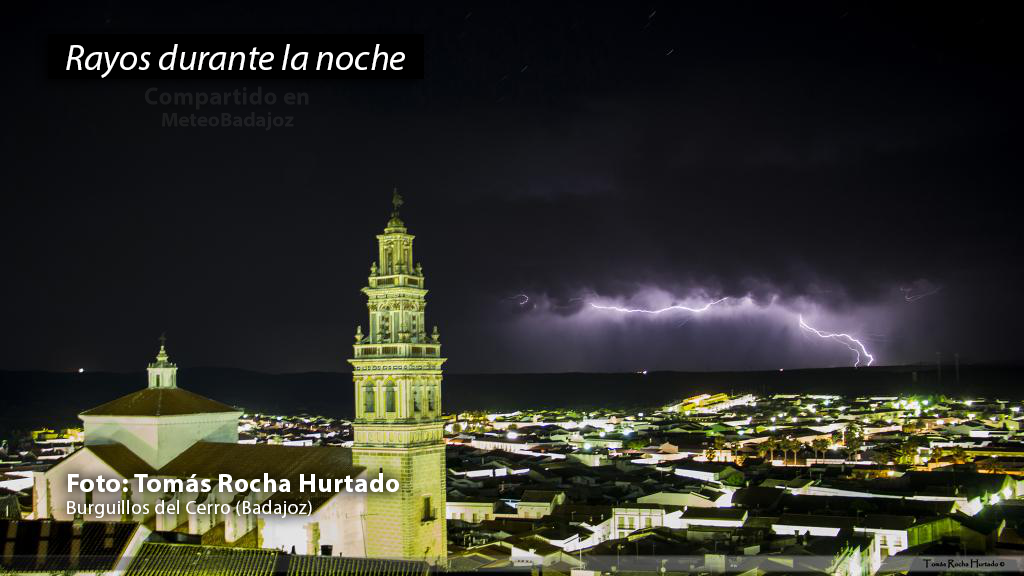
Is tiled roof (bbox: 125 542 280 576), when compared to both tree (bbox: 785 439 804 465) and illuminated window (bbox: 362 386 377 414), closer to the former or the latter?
illuminated window (bbox: 362 386 377 414)

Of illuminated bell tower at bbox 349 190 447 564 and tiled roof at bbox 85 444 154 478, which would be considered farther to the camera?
tiled roof at bbox 85 444 154 478

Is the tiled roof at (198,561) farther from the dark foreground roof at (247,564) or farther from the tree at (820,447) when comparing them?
the tree at (820,447)

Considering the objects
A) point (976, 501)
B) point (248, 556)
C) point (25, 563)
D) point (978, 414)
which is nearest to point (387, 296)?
point (248, 556)

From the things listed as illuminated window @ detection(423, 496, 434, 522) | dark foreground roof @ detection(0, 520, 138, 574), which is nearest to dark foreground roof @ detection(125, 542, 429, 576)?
dark foreground roof @ detection(0, 520, 138, 574)

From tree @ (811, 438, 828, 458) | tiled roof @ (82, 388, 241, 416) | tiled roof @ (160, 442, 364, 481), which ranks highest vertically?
tiled roof @ (82, 388, 241, 416)

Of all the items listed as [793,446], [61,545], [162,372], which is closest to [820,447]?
[793,446]

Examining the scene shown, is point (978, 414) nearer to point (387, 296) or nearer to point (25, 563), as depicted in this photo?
point (387, 296)

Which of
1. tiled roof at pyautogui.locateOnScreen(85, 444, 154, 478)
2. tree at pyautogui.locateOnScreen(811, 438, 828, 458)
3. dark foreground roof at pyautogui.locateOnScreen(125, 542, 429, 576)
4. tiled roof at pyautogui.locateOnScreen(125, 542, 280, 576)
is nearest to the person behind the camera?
dark foreground roof at pyautogui.locateOnScreen(125, 542, 429, 576)
